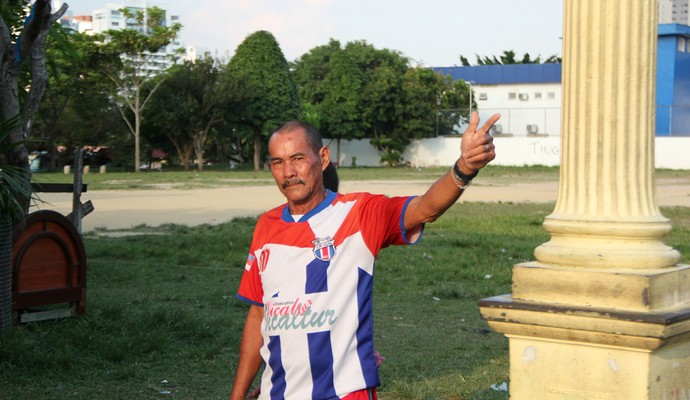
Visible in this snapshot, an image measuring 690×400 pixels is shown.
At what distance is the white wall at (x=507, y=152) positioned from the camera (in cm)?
5419

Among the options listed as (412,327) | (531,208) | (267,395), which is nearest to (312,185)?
(267,395)

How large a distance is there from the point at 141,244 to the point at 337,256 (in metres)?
11.3

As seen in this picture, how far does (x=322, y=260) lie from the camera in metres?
3.44

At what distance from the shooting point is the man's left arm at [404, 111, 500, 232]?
3252 mm

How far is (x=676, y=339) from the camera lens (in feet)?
11.7

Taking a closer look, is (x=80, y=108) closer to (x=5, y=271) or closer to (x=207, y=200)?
(x=207, y=200)

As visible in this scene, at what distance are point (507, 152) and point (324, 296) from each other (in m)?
56.8

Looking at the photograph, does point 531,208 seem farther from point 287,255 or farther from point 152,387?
point 287,255

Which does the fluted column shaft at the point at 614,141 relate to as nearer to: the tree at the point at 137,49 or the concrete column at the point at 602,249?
the concrete column at the point at 602,249

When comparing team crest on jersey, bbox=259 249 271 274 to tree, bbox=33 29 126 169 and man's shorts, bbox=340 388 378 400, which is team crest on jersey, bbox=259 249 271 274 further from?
tree, bbox=33 29 126 169

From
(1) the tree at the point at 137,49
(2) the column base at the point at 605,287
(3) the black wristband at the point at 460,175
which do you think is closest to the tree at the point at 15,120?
(2) the column base at the point at 605,287

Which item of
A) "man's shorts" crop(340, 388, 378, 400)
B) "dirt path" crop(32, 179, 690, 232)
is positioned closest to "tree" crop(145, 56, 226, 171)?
"dirt path" crop(32, 179, 690, 232)

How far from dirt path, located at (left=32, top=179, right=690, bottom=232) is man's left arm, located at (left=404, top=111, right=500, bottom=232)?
13.7 metres

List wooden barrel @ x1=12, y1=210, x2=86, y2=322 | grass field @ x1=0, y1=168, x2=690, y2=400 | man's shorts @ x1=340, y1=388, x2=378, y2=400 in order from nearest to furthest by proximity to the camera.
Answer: man's shorts @ x1=340, y1=388, x2=378, y2=400 < grass field @ x1=0, y1=168, x2=690, y2=400 < wooden barrel @ x1=12, y1=210, x2=86, y2=322
